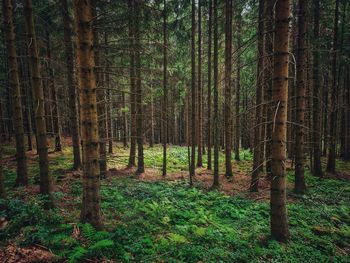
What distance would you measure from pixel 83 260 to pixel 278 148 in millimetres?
4818

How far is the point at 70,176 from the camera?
37.9 feet

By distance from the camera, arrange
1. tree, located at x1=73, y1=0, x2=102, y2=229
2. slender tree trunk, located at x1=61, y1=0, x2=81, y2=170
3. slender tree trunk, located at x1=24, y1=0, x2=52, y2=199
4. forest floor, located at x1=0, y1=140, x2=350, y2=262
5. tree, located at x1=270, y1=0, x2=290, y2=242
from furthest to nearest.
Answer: slender tree trunk, located at x1=61, y1=0, x2=81, y2=170 → slender tree trunk, located at x1=24, y1=0, x2=52, y2=199 → tree, located at x1=270, y1=0, x2=290, y2=242 → tree, located at x1=73, y1=0, x2=102, y2=229 → forest floor, located at x1=0, y1=140, x2=350, y2=262

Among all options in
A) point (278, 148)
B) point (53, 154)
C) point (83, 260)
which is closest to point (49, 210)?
point (83, 260)

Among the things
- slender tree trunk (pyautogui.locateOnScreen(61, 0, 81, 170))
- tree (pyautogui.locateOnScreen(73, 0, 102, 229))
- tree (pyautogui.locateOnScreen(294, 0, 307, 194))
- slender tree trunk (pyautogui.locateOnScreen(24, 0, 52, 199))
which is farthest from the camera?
slender tree trunk (pyautogui.locateOnScreen(61, 0, 81, 170))

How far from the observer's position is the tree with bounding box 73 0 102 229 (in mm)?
4781

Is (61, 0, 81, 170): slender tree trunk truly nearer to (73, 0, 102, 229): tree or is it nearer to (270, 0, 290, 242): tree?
(73, 0, 102, 229): tree

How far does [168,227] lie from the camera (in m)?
6.60

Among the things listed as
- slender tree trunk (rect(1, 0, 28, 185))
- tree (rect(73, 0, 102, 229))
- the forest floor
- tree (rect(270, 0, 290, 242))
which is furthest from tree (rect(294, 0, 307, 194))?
slender tree trunk (rect(1, 0, 28, 185))

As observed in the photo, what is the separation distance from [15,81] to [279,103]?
8.77m

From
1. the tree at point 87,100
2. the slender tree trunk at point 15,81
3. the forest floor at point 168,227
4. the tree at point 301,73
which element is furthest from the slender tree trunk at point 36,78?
the tree at point 301,73

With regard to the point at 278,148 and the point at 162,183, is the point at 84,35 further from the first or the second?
the point at 162,183

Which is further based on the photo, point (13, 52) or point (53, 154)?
point (53, 154)

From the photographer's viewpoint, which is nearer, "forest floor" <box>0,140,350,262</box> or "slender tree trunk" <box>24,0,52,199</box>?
"forest floor" <box>0,140,350,262</box>

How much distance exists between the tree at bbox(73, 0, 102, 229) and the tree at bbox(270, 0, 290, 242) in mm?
4141
